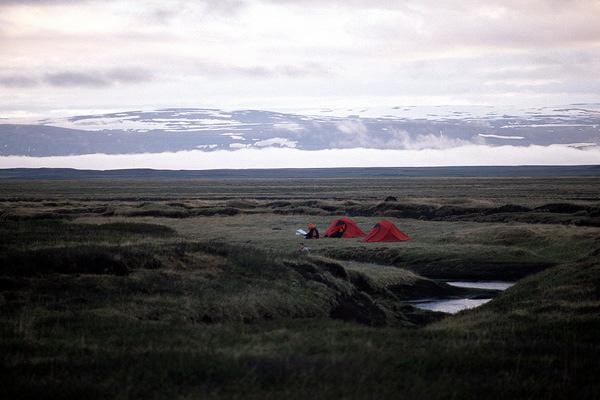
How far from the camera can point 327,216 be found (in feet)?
259

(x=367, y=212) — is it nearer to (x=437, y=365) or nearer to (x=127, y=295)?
(x=127, y=295)

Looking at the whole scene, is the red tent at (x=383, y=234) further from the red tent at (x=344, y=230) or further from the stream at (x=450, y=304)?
the stream at (x=450, y=304)

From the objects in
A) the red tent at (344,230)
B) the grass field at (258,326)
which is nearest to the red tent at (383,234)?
the red tent at (344,230)

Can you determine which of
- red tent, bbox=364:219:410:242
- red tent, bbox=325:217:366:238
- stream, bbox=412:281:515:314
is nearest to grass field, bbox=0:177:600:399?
stream, bbox=412:281:515:314

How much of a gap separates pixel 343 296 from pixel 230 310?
6.89 meters

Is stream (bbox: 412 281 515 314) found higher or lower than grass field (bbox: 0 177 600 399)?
lower

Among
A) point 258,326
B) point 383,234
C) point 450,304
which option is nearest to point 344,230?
point 383,234

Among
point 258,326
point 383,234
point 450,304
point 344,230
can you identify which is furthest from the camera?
point 344,230

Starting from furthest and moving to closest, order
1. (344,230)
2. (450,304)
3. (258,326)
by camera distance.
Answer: (344,230) → (450,304) → (258,326)

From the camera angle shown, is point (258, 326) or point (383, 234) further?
point (383, 234)

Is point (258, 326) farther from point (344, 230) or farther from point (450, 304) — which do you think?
point (344, 230)

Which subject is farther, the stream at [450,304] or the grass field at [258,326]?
the stream at [450,304]

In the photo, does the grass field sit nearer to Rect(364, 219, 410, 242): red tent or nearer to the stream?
the stream

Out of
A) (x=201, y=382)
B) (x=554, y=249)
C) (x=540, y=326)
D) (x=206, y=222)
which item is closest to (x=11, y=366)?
(x=201, y=382)
